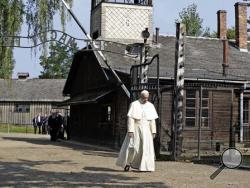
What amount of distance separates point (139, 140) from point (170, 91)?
7.19 meters

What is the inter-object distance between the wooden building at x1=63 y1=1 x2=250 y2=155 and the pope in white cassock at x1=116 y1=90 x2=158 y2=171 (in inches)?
181

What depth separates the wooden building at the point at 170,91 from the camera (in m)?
24.3

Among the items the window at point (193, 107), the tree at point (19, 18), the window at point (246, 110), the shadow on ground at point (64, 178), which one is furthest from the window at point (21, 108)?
the shadow on ground at point (64, 178)

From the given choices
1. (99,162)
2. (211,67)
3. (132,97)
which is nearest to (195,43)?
(211,67)

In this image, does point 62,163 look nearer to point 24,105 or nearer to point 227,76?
point 227,76

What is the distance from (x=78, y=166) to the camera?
1517cm

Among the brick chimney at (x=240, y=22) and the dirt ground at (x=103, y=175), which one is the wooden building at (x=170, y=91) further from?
the dirt ground at (x=103, y=175)

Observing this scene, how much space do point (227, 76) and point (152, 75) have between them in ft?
14.4

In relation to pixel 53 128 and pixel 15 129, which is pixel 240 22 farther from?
pixel 15 129

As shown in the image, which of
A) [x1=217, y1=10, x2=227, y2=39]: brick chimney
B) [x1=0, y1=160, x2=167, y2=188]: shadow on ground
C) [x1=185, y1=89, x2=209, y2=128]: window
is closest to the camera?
[x1=0, y1=160, x2=167, y2=188]: shadow on ground

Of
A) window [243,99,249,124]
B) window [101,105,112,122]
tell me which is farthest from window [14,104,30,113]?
window [243,99,249,124]

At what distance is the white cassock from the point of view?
1395cm

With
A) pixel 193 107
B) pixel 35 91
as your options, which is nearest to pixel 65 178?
pixel 193 107

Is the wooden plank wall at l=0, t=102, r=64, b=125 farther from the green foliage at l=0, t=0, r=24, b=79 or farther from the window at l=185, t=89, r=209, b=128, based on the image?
the green foliage at l=0, t=0, r=24, b=79
